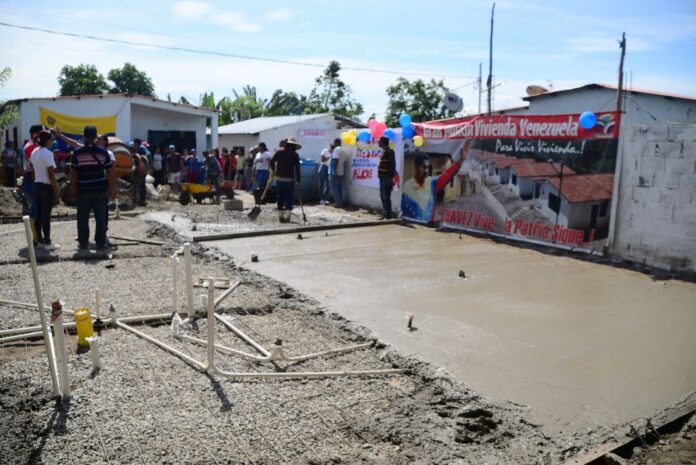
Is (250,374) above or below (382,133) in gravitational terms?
below

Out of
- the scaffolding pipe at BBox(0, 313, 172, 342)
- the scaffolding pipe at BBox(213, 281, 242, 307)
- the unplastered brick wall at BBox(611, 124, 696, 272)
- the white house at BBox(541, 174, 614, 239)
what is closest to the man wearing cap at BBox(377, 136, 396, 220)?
the white house at BBox(541, 174, 614, 239)

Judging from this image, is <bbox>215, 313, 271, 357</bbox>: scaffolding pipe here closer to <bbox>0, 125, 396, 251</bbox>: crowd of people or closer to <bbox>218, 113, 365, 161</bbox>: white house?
<bbox>0, 125, 396, 251</bbox>: crowd of people

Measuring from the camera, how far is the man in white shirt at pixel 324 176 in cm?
1655

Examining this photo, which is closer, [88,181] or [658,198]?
[658,198]

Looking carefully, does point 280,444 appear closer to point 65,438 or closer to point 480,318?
point 65,438

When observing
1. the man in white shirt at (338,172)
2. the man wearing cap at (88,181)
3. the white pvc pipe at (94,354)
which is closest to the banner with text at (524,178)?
the man in white shirt at (338,172)

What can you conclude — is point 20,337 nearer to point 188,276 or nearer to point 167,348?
point 167,348

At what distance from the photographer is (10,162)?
19016mm

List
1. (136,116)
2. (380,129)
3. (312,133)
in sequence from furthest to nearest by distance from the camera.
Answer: (312,133)
(136,116)
(380,129)

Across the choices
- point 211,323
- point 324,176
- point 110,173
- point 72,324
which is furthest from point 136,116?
point 211,323

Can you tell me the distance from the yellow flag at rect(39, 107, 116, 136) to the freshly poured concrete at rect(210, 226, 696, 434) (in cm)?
1468

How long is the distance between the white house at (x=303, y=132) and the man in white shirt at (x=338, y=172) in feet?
27.8

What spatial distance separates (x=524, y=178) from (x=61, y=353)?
8479mm

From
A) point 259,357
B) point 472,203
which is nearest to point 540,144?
point 472,203
